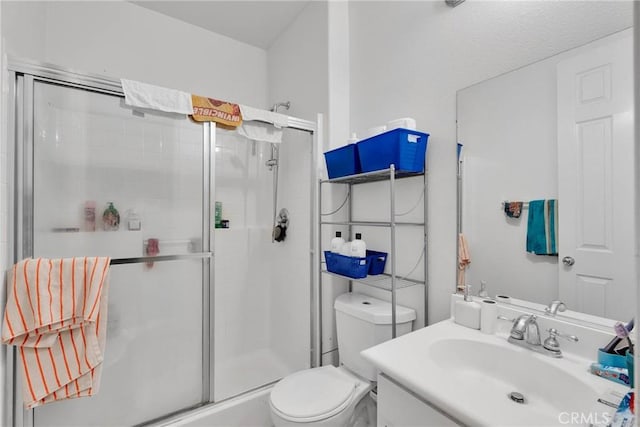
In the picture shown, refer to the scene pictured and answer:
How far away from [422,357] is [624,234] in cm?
71

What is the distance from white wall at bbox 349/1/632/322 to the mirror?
64 mm

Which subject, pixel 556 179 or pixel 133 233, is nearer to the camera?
pixel 556 179

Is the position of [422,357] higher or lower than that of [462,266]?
lower

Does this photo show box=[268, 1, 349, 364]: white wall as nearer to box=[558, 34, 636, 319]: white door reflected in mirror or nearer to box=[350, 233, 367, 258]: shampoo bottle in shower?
box=[350, 233, 367, 258]: shampoo bottle in shower

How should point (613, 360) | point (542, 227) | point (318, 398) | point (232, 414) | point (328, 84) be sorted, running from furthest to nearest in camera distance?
1. point (328, 84)
2. point (232, 414)
3. point (318, 398)
4. point (542, 227)
5. point (613, 360)

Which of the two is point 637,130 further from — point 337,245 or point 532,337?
point 337,245

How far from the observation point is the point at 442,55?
4.51 ft

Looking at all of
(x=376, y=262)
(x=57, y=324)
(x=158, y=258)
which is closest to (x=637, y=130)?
(x=376, y=262)

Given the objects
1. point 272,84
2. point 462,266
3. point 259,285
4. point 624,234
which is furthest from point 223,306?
point 624,234

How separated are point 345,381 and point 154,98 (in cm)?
162

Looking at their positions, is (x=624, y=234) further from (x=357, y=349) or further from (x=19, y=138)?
(x=19, y=138)

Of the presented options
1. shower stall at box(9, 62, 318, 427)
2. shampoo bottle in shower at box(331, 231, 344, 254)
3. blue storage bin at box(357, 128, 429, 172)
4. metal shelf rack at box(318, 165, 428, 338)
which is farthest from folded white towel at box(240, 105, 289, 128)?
shampoo bottle in shower at box(331, 231, 344, 254)

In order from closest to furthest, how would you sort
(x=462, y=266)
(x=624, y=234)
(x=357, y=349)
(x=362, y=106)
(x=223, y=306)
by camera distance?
1. (x=624, y=234)
2. (x=462, y=266)
3. (x=357, y=349)
4. (x=362, y=106)
5. (x=223, y=306)

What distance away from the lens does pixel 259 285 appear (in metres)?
2.30
